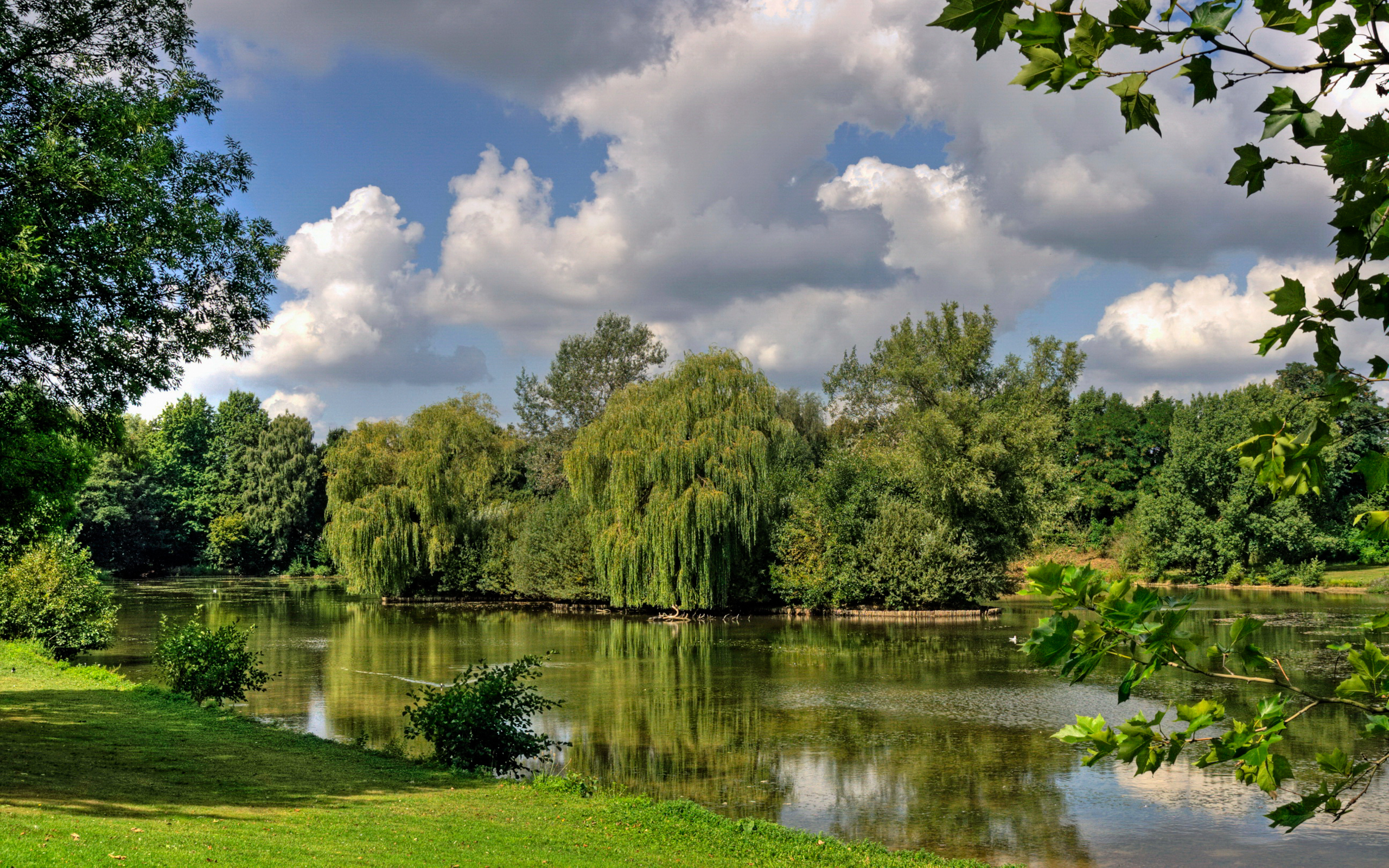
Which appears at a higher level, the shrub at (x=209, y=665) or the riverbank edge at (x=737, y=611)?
the shrub at (x=209, y=665)

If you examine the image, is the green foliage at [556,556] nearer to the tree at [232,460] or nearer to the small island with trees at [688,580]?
the small island with trees at [688,580]

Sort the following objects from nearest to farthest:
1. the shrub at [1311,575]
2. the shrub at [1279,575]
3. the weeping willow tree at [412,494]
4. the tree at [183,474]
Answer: the weeping willow tree at [412,494]
the shrub at [1311,575]
the shrub at [1279,575]
the tree at [183,474]

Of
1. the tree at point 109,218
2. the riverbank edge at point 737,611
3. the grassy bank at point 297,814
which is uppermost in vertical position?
the tree at point 109,218

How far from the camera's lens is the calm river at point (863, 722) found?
11234mm

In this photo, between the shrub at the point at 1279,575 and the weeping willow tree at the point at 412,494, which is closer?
the weeping willow tree at the point at 412,494

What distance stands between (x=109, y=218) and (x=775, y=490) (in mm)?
32666

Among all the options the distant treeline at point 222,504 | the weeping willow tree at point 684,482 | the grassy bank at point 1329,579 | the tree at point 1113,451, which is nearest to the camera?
the weeping willow tree at point 684,482

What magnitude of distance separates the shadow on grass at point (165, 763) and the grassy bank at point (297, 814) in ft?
0.12

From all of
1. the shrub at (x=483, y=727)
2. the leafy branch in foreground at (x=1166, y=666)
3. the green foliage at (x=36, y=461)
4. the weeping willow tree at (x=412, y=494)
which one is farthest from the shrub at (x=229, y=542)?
the leafy branch in foreground at (x=1166, y=666)

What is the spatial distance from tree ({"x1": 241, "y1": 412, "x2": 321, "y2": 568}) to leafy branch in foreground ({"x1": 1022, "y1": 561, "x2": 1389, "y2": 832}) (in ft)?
237

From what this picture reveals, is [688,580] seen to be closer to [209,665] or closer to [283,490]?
[209,665]

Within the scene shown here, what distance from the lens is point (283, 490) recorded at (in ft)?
224

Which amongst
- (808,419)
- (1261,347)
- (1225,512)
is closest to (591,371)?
(808,419)

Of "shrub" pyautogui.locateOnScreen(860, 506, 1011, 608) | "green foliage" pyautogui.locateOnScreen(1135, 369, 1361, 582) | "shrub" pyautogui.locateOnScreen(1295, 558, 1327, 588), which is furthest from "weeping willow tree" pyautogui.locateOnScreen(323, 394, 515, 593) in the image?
"shrub" pyautogui.locateOnScreen(1295, 558, 1327, 588)
